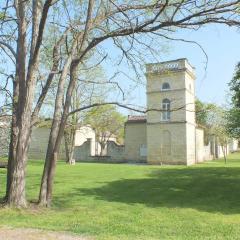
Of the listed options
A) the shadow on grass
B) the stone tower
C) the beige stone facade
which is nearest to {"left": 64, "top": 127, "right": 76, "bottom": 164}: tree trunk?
the beige stone facade

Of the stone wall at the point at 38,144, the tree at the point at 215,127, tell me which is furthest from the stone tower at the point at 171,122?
the stone wall at the point at 38,144

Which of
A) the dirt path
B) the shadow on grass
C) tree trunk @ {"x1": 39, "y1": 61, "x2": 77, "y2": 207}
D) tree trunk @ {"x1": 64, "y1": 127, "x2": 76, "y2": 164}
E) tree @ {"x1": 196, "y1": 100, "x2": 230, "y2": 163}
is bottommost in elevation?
the dirt path

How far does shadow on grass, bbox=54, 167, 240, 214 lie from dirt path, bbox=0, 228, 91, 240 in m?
5.73

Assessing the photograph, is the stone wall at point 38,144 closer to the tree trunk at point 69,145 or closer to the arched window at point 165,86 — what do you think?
the tree trunk at point 69,145

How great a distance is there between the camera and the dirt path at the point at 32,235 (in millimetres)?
8719

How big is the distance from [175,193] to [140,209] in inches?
189

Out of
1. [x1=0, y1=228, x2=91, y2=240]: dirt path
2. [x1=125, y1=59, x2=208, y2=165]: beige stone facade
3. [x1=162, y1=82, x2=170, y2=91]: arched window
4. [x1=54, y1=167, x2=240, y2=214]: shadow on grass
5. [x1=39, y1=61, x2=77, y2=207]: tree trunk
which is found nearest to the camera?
[x1=0, y1=228, x2=91, y2=240]: dirt path

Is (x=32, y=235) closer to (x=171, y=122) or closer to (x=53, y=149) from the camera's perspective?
(x=53, y=149)

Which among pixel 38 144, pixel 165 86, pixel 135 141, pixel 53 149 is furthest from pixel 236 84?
pixel 38 144

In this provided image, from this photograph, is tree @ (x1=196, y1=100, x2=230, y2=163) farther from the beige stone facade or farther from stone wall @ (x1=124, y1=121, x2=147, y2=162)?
the beige stone facade

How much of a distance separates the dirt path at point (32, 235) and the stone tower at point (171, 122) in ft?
119

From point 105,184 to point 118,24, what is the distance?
9772 millimetres

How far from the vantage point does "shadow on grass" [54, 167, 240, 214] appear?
1653 centimetres

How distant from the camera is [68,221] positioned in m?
11.8
